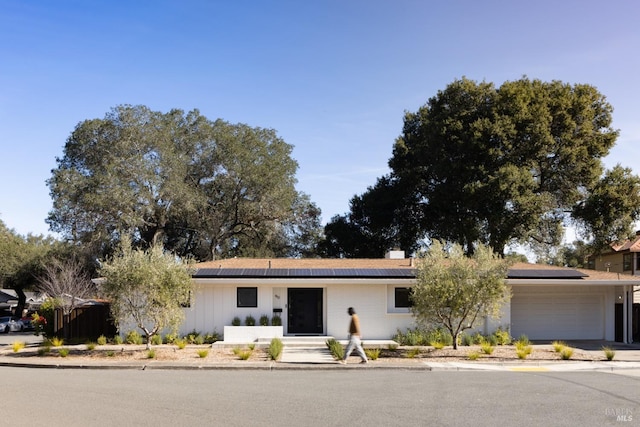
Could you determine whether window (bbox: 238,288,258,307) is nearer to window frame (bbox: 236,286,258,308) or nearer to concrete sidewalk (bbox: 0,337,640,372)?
window frame (bbox: 236,286,258,308)

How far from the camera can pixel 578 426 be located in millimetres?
9297

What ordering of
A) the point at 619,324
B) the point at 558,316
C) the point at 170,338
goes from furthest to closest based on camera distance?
the point at 558,316
the point at 619,324
the point at 170,338

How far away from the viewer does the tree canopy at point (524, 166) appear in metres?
35.2

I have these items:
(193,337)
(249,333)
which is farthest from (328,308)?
(193,337)

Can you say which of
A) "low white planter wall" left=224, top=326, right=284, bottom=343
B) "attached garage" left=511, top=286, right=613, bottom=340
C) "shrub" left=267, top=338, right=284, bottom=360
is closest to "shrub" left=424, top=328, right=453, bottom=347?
"attached garage" left=511, top=286, right=613, bottom=340

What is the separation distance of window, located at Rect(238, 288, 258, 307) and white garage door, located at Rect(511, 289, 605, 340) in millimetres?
10610

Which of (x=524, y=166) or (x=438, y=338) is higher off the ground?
(x=524, y=166)

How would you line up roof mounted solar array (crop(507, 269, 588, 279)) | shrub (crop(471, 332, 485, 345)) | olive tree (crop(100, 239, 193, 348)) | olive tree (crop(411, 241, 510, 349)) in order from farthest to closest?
roof mounted solar array (crop(507, 269, 588, 279))
shrub (crop(471, 332, 485, 345))
olive tree (crop(411, 241, 510, 349))
olive tree (crop(100, 239, 193, 348))

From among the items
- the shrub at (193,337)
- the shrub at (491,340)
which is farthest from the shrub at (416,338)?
the shrub at (193,337)

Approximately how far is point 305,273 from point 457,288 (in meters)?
7.11

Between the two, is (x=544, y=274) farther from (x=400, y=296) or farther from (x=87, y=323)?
(x=87, y=323)

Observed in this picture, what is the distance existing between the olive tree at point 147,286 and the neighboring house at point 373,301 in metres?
3.83

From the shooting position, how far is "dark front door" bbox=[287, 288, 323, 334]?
2492 cm

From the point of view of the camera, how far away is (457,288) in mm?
19438
